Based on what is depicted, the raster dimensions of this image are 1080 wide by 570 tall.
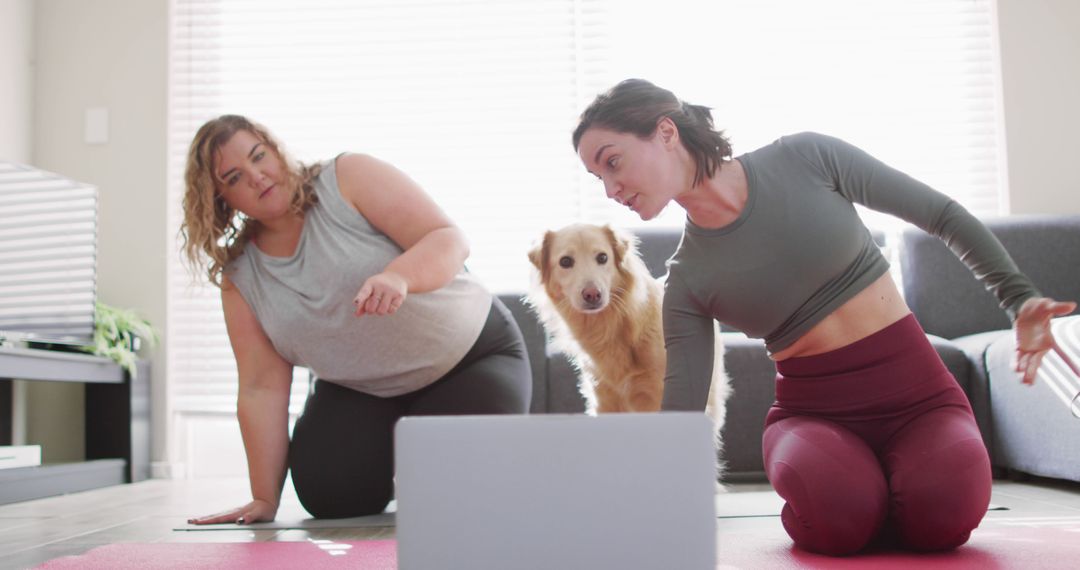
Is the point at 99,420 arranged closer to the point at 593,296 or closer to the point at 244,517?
the point at 244,517

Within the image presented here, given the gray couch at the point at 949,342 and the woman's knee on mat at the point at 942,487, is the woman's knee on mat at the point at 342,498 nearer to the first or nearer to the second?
the gray couch at the point at 949,342

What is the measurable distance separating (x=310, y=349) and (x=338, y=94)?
2227 millimetres

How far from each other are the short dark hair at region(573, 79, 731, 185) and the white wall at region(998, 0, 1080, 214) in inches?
113

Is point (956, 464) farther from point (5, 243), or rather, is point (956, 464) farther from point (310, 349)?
point (5, 243)

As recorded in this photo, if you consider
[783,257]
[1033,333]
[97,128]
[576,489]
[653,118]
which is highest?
[97,128]

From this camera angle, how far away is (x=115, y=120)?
12.9 ft

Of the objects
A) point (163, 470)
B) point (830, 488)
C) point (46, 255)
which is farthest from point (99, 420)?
point (830, 488)

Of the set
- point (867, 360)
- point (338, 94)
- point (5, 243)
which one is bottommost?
point (867, 360)

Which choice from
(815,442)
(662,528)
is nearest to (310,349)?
(815,442)

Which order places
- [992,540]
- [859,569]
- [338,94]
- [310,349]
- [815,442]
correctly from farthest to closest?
[338,94] → [310,349] → [992,540] → [815,442] → [859,569]

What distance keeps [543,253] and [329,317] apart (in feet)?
2.04

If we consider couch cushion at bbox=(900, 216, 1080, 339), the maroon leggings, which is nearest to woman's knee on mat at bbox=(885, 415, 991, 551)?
the maroon leggings

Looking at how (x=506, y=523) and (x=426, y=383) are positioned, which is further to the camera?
(x=426, y=383)

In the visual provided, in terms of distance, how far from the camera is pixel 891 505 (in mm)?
1457
